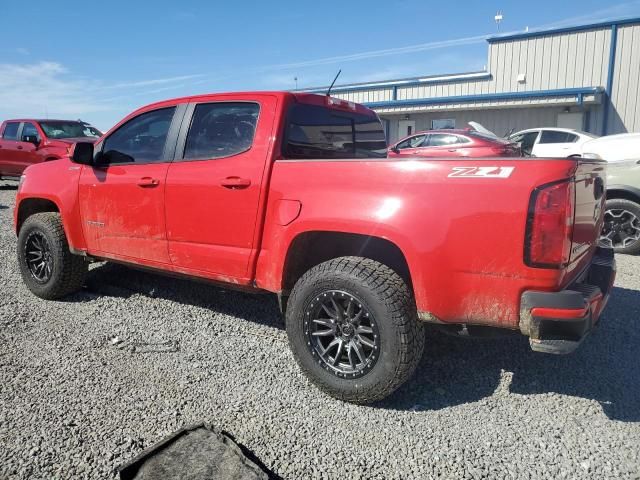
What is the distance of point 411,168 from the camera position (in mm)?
2758

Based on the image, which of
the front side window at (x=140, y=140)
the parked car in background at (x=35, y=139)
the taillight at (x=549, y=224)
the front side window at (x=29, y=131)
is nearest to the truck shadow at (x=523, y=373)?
the taillight at (x=549, y=224)

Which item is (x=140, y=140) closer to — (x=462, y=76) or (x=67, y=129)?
(x=67, y=129)

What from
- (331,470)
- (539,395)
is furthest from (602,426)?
(331,470)

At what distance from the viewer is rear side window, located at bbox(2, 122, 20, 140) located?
45.0ft

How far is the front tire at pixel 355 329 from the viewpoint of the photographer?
9.30 ft

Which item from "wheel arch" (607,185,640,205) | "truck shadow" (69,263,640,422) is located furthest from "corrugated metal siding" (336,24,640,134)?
"truck shadow" (69,263,640,422)

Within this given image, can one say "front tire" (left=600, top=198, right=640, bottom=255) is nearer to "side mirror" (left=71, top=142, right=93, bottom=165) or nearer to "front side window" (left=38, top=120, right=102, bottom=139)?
"side mirror" (left=71, top=142, right=93, bottom=165)

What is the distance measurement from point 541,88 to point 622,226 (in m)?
16.9

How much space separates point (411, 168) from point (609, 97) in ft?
68.2

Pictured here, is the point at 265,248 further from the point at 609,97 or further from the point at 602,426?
the point at 609,97

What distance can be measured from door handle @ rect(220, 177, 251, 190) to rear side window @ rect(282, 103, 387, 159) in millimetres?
332

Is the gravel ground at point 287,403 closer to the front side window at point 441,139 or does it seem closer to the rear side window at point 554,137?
the front side window at point 441,139

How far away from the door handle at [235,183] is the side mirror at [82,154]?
5.29 ft

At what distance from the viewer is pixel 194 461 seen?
7.95 ft
